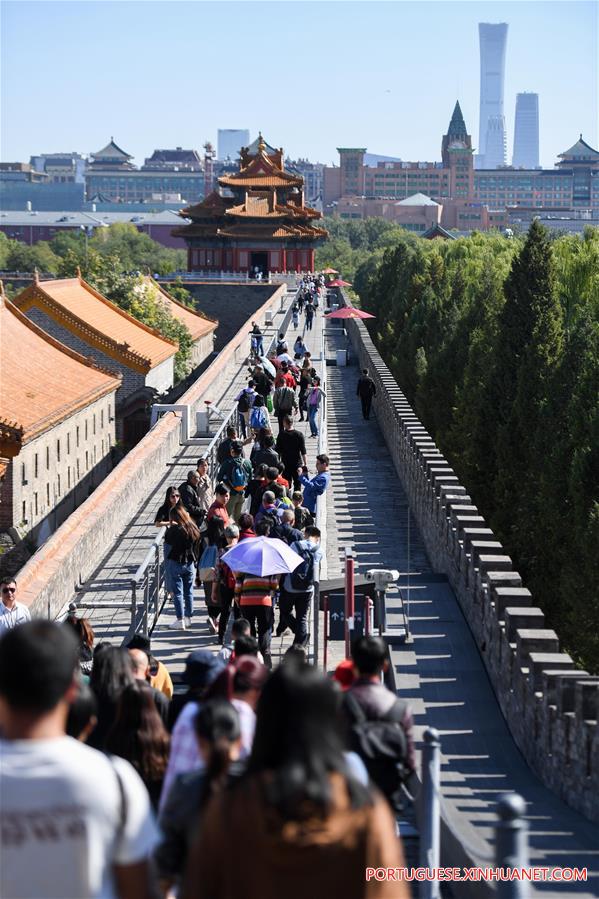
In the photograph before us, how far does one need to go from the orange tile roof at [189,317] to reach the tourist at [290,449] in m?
51.5

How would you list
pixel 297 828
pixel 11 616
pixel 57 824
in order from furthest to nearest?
pixel 11 616, pixel 57 824, pixel 297 828

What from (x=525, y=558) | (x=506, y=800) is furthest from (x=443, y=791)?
(x=525, y=558)

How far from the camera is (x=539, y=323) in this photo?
30125 millimetres

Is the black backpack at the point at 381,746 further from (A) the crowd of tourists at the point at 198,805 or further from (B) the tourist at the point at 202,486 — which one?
(B) the tourist at the point at 202,486

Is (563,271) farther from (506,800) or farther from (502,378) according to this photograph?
(506,800)

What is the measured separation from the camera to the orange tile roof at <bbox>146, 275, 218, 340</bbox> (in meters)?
73.3

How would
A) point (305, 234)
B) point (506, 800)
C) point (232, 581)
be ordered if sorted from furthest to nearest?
point (305, 234), point (232, 581), point (506, 800)

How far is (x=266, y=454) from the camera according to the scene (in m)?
18.3

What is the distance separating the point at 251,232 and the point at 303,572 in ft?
308

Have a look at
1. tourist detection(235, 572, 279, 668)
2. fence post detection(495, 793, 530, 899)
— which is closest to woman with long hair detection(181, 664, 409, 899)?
fence post detection(495, 793, 530, 899)

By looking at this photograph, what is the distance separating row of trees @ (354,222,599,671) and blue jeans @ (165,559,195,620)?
21.6ft

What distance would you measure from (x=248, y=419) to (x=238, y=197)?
87.8 metres

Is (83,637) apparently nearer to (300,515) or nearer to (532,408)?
(300,515)

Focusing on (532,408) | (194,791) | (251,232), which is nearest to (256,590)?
(194,791)
